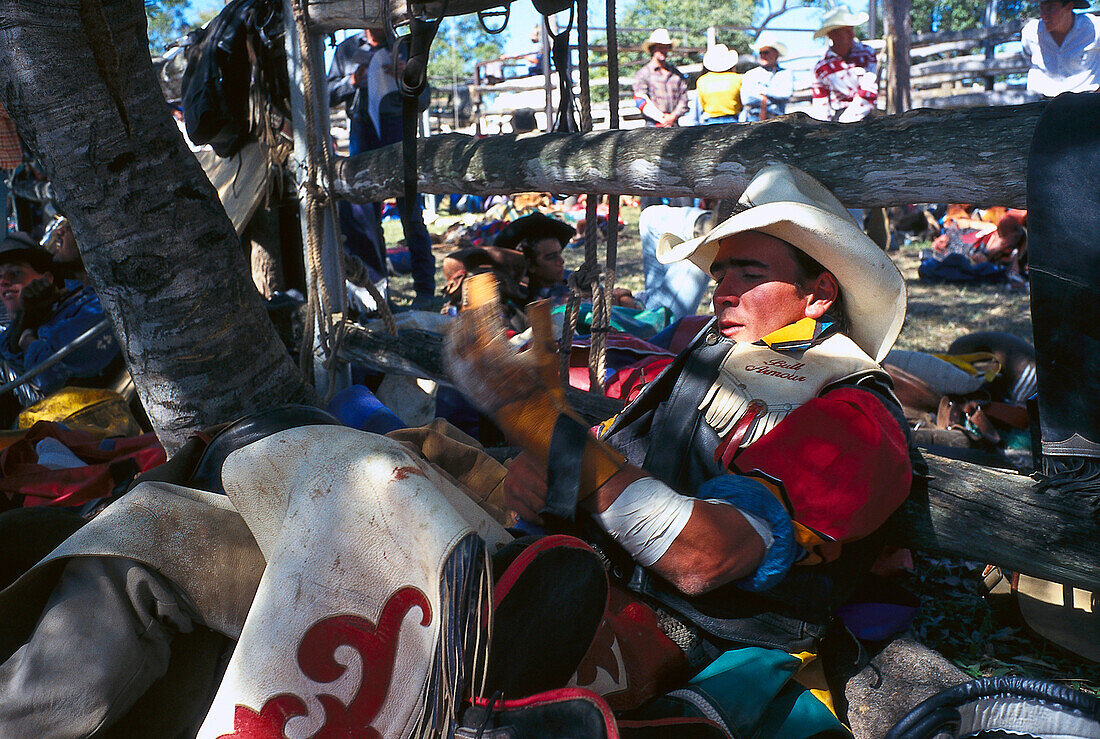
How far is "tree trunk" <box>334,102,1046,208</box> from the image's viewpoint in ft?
6.50

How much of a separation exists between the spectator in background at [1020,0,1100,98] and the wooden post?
157cm

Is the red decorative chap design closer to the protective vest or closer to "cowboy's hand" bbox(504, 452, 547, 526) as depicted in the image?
"cowboy's hand" bbox(504, 452, 547, 526)

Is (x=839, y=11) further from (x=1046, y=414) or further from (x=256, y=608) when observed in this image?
(x=256, y=608)

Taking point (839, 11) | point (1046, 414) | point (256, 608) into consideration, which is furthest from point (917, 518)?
point (839, 11)

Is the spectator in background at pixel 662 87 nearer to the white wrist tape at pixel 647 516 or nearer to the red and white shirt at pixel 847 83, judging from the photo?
the red and white shirt at pixel 847 83

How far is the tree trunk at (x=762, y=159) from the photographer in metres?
1.98

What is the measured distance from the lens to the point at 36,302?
4.21m

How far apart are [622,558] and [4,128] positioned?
655cm

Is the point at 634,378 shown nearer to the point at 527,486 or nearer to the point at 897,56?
the point at 527,486

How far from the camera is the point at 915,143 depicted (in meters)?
2.11

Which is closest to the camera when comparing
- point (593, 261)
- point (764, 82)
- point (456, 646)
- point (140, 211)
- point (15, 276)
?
point (456, 646)

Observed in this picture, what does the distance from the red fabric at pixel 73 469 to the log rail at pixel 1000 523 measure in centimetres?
230

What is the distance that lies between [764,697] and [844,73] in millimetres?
6860

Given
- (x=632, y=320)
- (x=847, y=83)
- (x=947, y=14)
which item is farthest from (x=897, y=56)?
(x=947, y=14)
